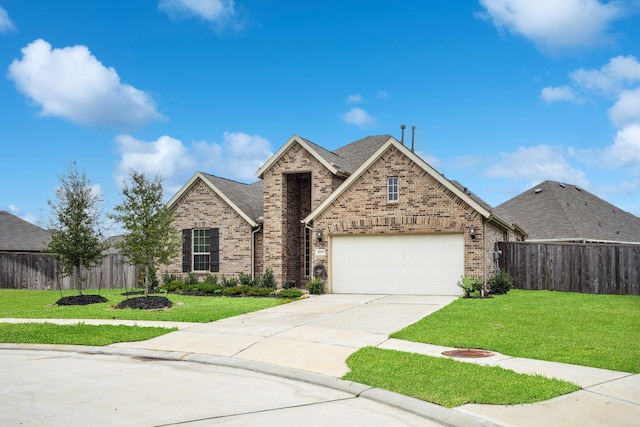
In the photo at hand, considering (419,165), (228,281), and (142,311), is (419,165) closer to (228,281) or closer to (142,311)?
(228,281)

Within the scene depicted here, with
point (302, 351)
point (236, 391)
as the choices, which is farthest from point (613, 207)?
point (236, 391)

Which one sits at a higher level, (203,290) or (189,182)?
(189,182)

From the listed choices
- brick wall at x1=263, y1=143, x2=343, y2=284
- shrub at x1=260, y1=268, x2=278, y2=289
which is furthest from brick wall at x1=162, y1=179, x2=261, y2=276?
shrub at x1=260, y1=268, x2=278, y2=289

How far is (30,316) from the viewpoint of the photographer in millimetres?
16703

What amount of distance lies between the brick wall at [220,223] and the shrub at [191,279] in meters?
0.71

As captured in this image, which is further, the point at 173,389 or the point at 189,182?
the point at 189,182

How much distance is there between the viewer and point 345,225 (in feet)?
76.0

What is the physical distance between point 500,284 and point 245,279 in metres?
10.3

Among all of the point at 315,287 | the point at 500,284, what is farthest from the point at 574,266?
the point at 315,287

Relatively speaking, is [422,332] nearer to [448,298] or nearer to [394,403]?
[394,403]

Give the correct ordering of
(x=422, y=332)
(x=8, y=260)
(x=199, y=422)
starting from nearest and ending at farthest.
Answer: (x=199, y=422) → (x=422, y=332) → (x=8, y=260)

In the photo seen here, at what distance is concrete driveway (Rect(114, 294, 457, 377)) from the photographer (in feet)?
34.5

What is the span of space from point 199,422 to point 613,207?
130 feet

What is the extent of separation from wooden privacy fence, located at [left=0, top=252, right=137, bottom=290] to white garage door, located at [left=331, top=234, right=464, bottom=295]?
1125 cm
